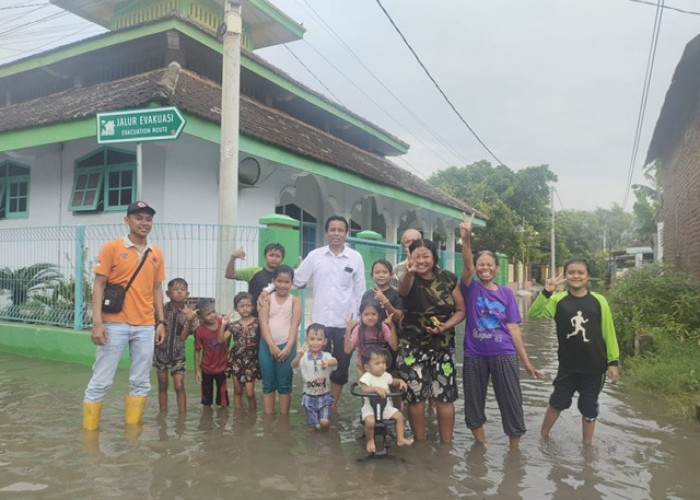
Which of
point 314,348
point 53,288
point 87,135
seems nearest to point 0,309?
point 53,288

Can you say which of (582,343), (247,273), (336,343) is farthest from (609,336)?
(247,273)

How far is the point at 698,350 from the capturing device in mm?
6852

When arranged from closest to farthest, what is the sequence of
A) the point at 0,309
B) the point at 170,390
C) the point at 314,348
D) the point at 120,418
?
the point at 314,348 → the point at 120,418 → the point at 170,390 → the point at 0,309

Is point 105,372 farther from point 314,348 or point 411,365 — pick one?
point 411,365

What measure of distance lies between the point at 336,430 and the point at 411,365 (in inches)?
39.8

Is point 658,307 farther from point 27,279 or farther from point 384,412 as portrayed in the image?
point 27,279

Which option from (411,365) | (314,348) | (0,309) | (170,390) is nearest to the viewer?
(411,365)

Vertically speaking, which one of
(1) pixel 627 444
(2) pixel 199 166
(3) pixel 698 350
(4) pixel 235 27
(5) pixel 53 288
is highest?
(4) pixel 235 27

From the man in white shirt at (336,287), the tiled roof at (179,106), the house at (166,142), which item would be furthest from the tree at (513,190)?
the man in white shirt at (336,287)

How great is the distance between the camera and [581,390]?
14.2 ft

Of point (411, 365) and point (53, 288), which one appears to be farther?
point (53, 288)

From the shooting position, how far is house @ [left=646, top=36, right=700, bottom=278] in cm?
933

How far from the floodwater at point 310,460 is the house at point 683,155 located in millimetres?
5638

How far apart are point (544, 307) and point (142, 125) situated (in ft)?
14.9
